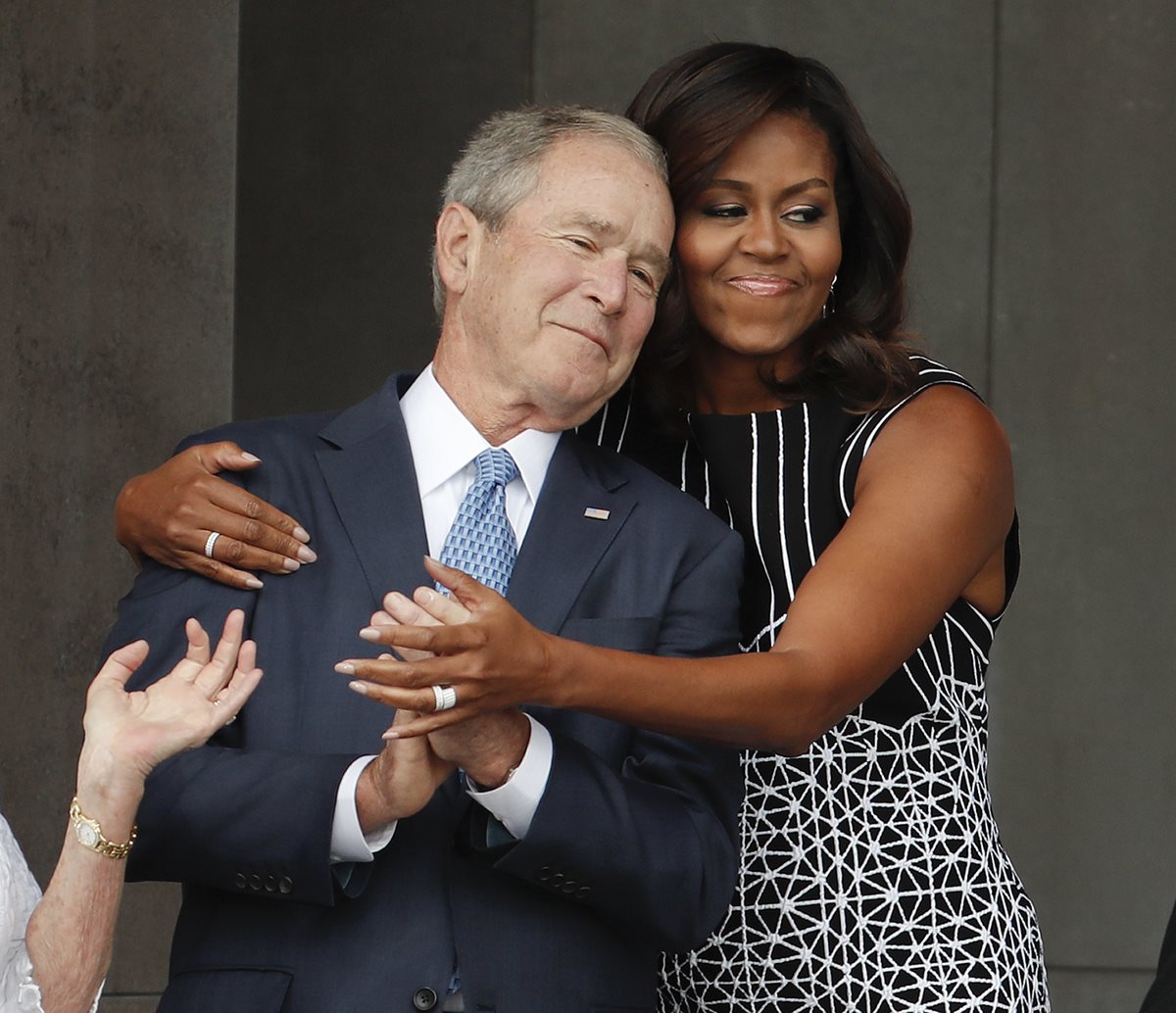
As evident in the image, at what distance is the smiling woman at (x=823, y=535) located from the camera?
2.45 metres

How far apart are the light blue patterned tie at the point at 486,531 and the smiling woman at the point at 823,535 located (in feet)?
0.67

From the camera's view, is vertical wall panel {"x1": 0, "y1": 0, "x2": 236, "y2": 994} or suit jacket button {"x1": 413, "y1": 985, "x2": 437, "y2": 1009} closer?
suit jacket button {"x1": 413, "y1": 985, "x2": 437, "y2": 1009}

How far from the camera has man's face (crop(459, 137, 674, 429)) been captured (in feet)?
7.90

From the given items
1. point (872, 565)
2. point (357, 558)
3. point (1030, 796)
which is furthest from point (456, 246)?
point (1030, 796)

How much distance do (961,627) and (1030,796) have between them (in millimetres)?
3116

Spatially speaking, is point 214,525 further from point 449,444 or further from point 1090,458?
point 1090,458

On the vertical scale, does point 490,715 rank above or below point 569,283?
below

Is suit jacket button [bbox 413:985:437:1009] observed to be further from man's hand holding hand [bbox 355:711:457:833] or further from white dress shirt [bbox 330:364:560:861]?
white dress shirt [bbox 330:364:560:861]

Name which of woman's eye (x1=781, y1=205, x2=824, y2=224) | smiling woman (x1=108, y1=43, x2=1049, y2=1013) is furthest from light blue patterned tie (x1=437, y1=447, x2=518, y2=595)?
woman's eye (x1=781, y1=205, x2=824, y2=224)

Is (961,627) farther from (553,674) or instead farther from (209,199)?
(209,199)

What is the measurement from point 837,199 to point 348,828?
1324mm

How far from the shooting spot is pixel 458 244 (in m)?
2.54

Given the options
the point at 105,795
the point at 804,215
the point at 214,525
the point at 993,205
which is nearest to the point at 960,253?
the point at 993,205

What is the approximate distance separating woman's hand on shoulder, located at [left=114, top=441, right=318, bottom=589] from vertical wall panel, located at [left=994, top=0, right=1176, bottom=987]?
375 cm
